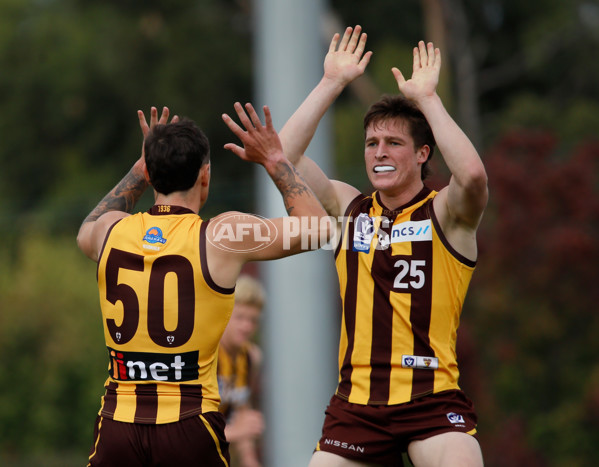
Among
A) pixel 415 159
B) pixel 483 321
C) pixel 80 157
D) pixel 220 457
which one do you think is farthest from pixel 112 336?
pixel 80 157

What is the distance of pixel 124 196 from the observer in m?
5.12

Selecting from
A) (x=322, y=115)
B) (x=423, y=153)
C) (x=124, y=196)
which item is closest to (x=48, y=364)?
(x=124, y=196)

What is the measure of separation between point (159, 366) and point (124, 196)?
1090 millimetres

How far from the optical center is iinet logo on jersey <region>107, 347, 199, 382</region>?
4461 mm

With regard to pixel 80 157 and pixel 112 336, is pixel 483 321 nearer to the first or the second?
pixel 112 336

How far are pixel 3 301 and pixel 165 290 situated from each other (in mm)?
15879

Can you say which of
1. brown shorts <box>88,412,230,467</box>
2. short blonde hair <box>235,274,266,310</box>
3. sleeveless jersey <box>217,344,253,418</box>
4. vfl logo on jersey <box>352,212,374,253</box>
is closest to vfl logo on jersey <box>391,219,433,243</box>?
vfl logo on jersey <box>352,212,374,253</box>

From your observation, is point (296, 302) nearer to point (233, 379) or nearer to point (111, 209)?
point (111, 209)

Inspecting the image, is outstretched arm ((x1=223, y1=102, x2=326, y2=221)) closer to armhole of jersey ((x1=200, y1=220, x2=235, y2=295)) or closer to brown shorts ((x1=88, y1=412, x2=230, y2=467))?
armhole of jersey ((x1=200, y1=220, x2=235, y2=295))

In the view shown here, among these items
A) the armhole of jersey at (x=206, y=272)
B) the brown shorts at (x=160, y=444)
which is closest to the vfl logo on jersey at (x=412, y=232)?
the armhole of jersey at (x=206, y=272)

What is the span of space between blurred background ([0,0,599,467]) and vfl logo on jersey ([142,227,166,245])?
1.75 m

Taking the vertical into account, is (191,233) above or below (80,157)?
below

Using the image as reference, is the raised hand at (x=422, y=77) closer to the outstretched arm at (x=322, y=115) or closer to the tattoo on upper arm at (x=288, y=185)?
the outstretched arm at (x=322, y=115)

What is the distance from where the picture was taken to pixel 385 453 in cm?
496
